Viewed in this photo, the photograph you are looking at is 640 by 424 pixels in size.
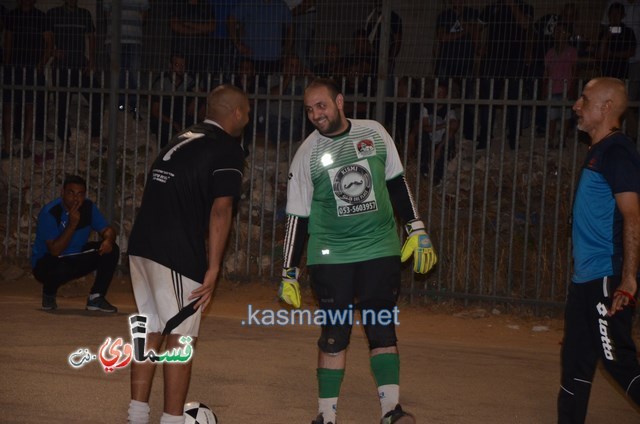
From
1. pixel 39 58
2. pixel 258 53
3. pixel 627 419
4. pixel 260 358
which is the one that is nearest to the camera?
pixel 627 419

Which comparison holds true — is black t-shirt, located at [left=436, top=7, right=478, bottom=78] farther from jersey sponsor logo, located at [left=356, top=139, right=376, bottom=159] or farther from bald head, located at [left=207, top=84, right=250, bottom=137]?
bald head, located at [left=207, top=84, right=250, bottom=137]

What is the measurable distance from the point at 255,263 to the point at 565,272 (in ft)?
11.9

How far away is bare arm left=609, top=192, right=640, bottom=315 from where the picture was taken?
5.07 m

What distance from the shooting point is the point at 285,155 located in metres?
12.7

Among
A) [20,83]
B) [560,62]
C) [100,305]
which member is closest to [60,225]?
[100,305]

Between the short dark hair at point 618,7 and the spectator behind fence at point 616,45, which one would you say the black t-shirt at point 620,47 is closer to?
the spectator behind fence at point 616,45

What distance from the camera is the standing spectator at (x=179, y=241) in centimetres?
538

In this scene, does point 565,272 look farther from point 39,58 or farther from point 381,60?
point 39,58

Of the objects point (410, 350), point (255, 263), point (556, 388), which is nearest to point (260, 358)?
point (410, 350)

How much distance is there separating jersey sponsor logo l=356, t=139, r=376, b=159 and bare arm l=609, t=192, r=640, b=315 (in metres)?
1.51

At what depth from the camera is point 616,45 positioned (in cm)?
1021

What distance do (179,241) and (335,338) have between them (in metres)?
1.14

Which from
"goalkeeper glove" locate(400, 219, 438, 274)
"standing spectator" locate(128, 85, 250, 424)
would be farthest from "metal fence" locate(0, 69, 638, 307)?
"standing spectator" locate(128, 85, 250, 424)

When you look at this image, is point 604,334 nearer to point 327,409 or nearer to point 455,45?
point 327,409
